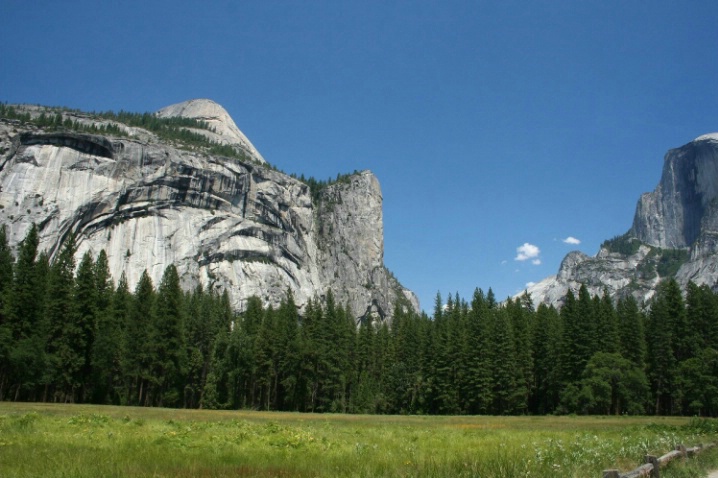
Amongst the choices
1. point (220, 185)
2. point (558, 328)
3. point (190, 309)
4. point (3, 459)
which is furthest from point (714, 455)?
point (220, 185)

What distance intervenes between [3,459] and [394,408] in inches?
2891

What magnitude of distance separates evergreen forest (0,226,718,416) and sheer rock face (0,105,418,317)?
2168 inches

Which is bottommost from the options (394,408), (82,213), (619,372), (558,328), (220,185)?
(394,408)

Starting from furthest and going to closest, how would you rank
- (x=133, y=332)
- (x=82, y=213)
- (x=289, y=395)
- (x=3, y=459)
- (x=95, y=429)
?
1. (x=82, y=213)
2. (x=289, y=395)
3. (x=133, y=332)
4. (x=95, y=429)
5. (x=3, y=459)

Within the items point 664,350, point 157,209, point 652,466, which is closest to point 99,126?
point 157,209

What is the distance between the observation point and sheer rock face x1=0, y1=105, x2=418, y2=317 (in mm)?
133375

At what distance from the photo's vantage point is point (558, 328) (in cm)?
7631

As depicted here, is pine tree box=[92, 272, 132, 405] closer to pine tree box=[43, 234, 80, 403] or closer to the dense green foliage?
pine tree box=[43, 234, 80, 403]

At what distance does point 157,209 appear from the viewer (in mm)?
148500

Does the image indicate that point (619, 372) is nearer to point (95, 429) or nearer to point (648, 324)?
point (648, 324)

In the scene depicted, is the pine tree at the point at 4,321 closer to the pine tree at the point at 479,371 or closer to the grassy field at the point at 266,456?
the grassy field at the point at 266,456

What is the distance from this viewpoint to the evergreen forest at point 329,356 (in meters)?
57.8

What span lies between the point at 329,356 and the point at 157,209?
90023 millimetres

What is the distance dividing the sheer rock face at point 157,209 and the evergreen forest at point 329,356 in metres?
55.1
